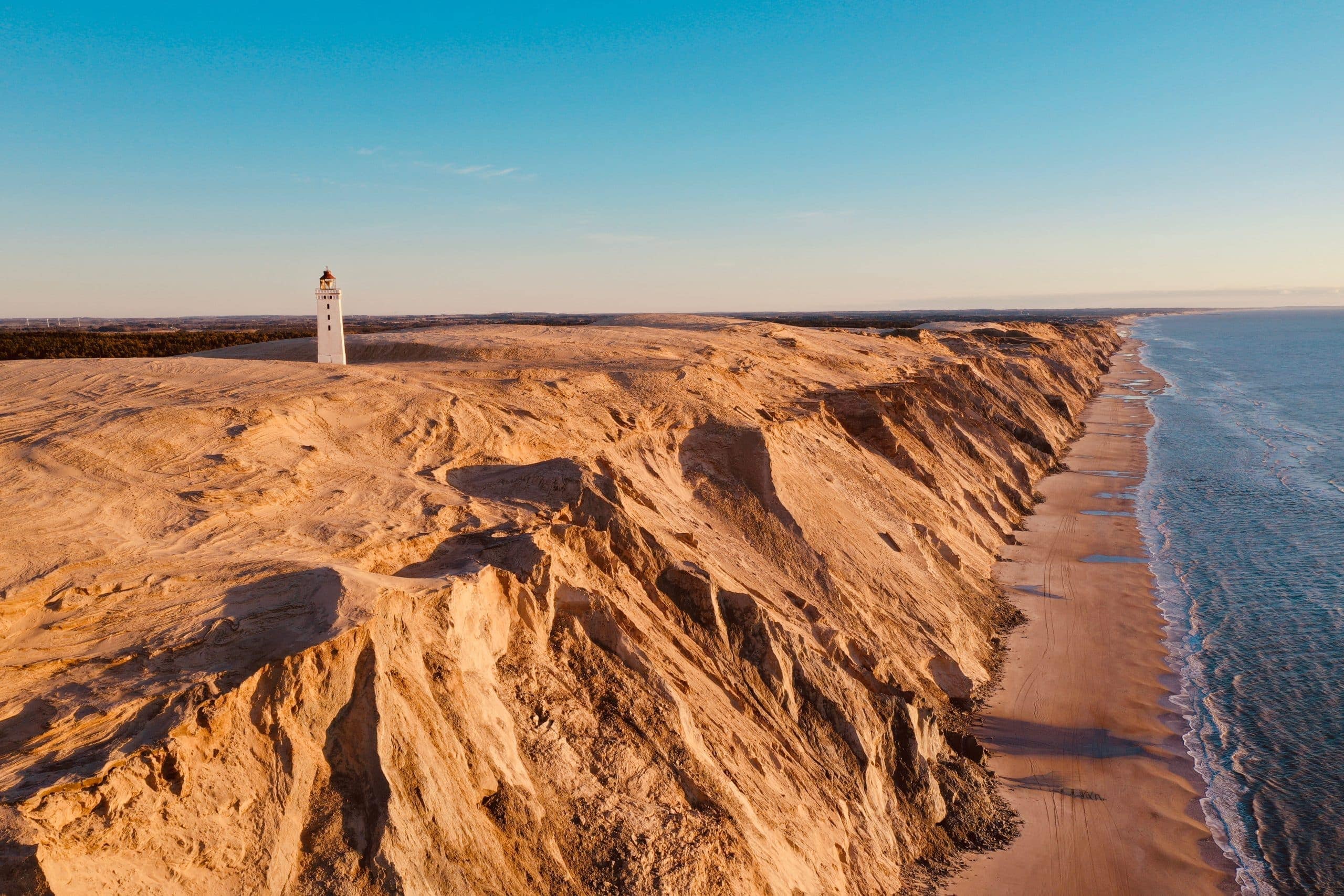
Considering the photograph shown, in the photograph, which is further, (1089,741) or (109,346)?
(109,346)

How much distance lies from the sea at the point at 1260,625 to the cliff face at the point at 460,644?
14.6 ft

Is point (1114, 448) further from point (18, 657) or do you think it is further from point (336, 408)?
point (18, 657)

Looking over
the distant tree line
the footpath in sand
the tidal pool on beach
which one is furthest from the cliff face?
the distant tree line

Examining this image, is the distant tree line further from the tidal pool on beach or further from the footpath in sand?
the tidal pool on beach

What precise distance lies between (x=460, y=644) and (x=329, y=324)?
19808 mm

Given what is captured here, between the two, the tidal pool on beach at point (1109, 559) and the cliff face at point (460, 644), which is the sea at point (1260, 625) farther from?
the cliff face at point (460, 644)

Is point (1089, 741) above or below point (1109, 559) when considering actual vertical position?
below

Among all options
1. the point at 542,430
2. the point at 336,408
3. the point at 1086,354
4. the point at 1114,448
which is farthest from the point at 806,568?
the point at 1086,354

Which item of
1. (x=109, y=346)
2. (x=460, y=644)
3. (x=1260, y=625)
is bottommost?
(x=1260, y=625)

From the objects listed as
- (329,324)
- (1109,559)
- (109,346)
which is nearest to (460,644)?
(329,324)

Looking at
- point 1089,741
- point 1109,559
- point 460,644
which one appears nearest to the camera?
→ point 460,644

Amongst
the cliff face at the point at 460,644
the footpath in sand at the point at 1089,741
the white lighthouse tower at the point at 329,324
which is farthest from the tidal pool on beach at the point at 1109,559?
the white lighthouse tower at the point at 329,324

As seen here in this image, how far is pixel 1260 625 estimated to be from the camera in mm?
21312

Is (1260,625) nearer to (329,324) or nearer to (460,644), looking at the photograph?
(460,644)
